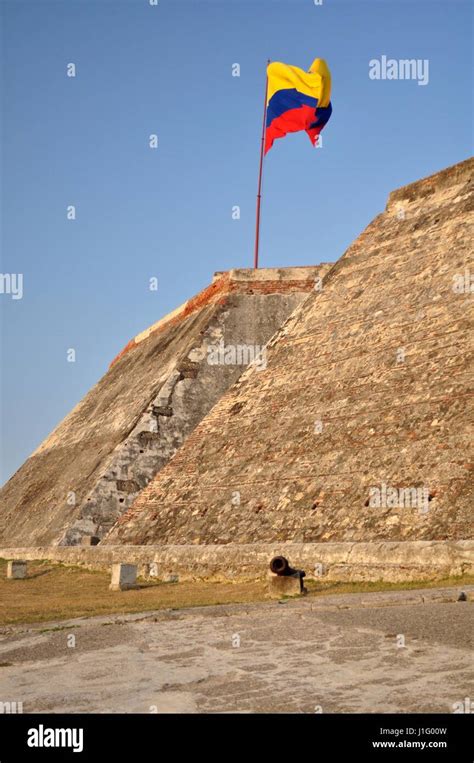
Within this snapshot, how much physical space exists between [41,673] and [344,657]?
5.93ft

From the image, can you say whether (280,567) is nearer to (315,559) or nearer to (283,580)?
(283,580)

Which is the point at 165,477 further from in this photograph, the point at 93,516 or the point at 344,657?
the point at 344,657

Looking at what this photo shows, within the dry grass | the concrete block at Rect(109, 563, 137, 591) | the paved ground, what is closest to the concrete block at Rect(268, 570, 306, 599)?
the dry grass

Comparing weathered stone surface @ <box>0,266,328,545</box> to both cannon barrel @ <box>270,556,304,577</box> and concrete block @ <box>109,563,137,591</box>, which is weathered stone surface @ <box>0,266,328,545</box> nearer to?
concrete block @ <box>109,563,137,591</box>

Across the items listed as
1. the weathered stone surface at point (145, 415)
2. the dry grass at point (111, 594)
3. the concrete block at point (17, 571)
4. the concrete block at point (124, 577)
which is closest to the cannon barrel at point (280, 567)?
the dry grass at point (111, 594)

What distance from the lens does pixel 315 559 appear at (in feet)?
30.0

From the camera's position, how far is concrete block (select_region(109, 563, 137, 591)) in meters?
10.5

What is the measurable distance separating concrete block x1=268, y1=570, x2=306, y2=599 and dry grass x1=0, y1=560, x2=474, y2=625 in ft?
0.37

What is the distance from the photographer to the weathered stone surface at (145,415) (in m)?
16.2

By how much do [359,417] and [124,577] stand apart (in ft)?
11.4

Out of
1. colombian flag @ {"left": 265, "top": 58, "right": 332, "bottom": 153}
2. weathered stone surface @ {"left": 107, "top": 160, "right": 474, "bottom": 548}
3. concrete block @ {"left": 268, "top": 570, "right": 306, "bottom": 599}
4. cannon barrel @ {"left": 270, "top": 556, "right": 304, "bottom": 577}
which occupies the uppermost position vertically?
colombian flag @ {"left": 265, "top": 58, "right": 332, "bottom": 153}

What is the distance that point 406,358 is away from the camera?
11.3 metres

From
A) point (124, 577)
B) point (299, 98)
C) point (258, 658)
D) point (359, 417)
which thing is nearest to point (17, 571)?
point (124, 577)
